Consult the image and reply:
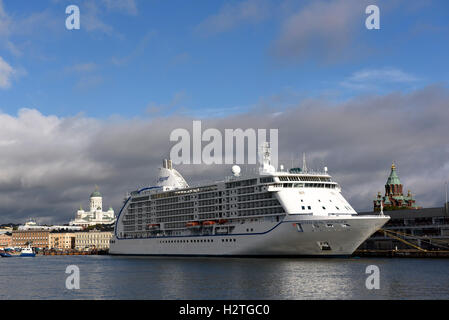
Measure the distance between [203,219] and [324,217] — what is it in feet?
84.9

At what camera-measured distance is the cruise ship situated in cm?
7275

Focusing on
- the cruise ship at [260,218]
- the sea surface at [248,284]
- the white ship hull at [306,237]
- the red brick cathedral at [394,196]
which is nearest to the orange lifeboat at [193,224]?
the cruise ship at [260,218]

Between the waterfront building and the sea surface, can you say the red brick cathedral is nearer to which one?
the waterfront building

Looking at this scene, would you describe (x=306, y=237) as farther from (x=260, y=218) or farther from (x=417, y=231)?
(x=417, y=231)

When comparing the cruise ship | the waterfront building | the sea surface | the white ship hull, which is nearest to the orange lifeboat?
the cruise ship

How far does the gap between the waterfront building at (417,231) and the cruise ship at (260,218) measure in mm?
28253

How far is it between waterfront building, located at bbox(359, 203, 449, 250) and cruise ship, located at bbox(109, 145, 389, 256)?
92.7 ft

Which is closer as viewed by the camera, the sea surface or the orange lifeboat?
the sea surface

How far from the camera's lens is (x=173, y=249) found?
319ft

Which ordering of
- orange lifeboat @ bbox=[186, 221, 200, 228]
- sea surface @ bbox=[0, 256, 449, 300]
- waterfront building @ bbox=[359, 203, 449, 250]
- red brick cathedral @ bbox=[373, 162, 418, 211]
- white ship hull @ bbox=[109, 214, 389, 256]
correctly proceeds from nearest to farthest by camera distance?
sea surface @ bbox=[0, 256, 449, 300], white ship hull @ bbox=[109, 214, 389, 256], orange lifeboat @ bbox=[186, 221, 200, 228], waterfront building @ bbox=[359, 203, 449, 250], red brick cathedral @ bbox=[373, 162, 418, 211]

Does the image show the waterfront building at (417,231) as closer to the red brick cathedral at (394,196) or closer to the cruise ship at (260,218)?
the cruise ship at (260,218)

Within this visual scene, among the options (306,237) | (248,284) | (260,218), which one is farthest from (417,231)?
(248,284)
